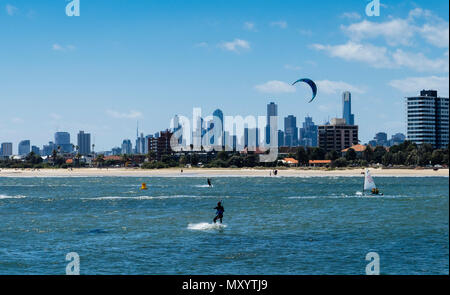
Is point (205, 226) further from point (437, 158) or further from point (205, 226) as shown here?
point (437, 158)

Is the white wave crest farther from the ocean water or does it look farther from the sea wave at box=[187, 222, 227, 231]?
the ocean water

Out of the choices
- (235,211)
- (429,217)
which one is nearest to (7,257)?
(235,211)

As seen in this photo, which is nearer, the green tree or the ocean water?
the ocean water

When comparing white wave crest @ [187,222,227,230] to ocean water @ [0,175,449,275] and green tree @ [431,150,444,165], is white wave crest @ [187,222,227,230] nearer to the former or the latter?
ocean water @ [0,175,449,275]

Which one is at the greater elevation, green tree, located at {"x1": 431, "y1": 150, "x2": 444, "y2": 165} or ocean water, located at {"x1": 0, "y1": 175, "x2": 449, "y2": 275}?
green tree, located at {"x1": 431, "y1": 150, "x2": 444, "y2": 165}

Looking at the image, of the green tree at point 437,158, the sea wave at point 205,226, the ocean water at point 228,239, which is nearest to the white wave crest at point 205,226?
the sea wave at point 205,226

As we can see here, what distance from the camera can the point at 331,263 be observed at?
28.2 meters

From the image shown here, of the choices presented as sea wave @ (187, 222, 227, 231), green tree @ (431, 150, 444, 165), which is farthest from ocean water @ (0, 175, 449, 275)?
green tree @ (431, 150, 444, 165)

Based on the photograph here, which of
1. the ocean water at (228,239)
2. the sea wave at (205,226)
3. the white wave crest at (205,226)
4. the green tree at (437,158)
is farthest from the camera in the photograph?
the green tree at (437,158)

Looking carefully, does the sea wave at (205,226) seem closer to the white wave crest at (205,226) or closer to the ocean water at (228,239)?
the white wave crest at (205,226)

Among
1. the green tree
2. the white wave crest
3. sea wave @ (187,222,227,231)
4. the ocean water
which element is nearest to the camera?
the ocean water

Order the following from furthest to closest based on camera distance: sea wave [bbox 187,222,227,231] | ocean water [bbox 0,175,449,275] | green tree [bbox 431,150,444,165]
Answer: green tree [bbox 431,150,444,165] < sea wave [bbox 187,222,227,231] < ocean water [bbox 0,175,449,275]
